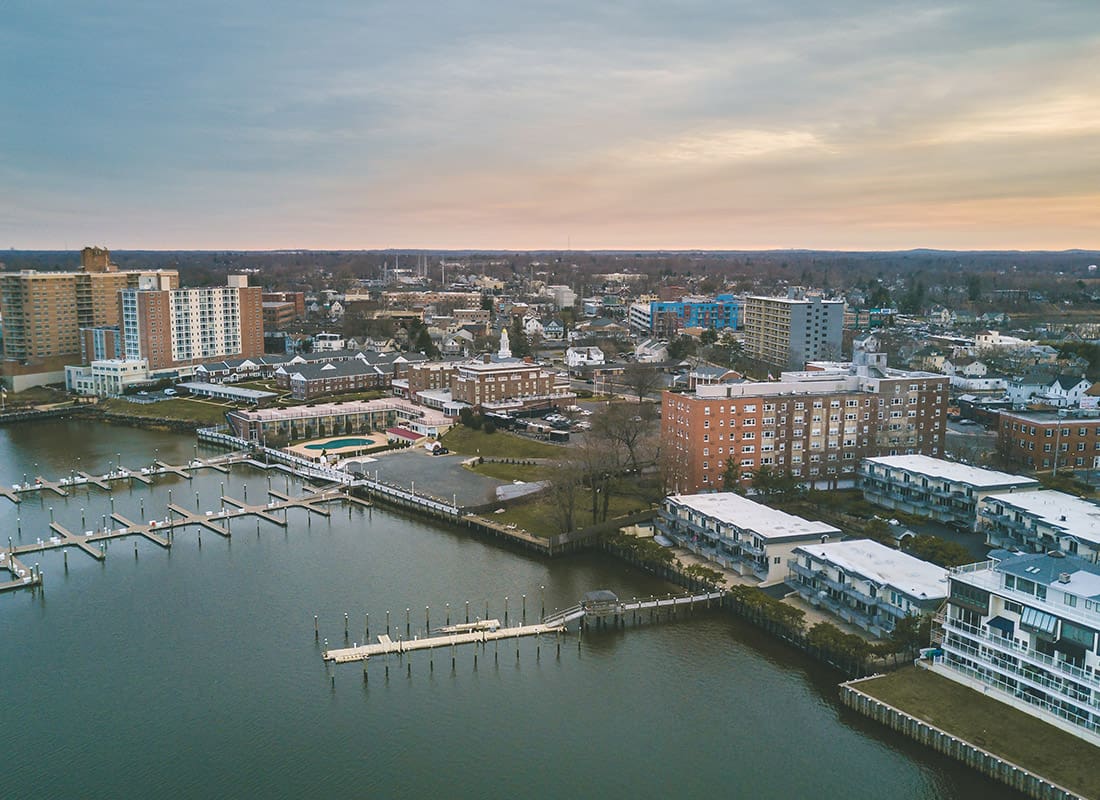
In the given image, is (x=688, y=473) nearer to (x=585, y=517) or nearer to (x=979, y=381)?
(x=585, y=517)

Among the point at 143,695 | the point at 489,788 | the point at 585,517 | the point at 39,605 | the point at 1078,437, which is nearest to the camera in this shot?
the point at 489,788

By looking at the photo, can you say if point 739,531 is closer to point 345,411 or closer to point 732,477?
point 732,477

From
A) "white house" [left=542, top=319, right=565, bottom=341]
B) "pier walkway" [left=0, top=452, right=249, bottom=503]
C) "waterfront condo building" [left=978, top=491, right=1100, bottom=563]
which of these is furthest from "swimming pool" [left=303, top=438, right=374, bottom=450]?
"white house" [left=542, top=319, right=565, bottom=341]

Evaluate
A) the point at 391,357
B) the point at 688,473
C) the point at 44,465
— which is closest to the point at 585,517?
the point at 688,473

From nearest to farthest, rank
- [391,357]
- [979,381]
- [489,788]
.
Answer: [489,788] < [979,381] < [391,357]

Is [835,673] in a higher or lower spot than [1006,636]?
lower

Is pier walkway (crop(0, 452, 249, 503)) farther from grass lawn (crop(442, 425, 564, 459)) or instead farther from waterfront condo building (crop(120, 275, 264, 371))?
waterfront condo building (crop(120, 275, 264, 371))

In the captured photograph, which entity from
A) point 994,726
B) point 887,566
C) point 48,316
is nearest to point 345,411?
point 48,316

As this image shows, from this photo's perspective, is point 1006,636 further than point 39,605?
No
